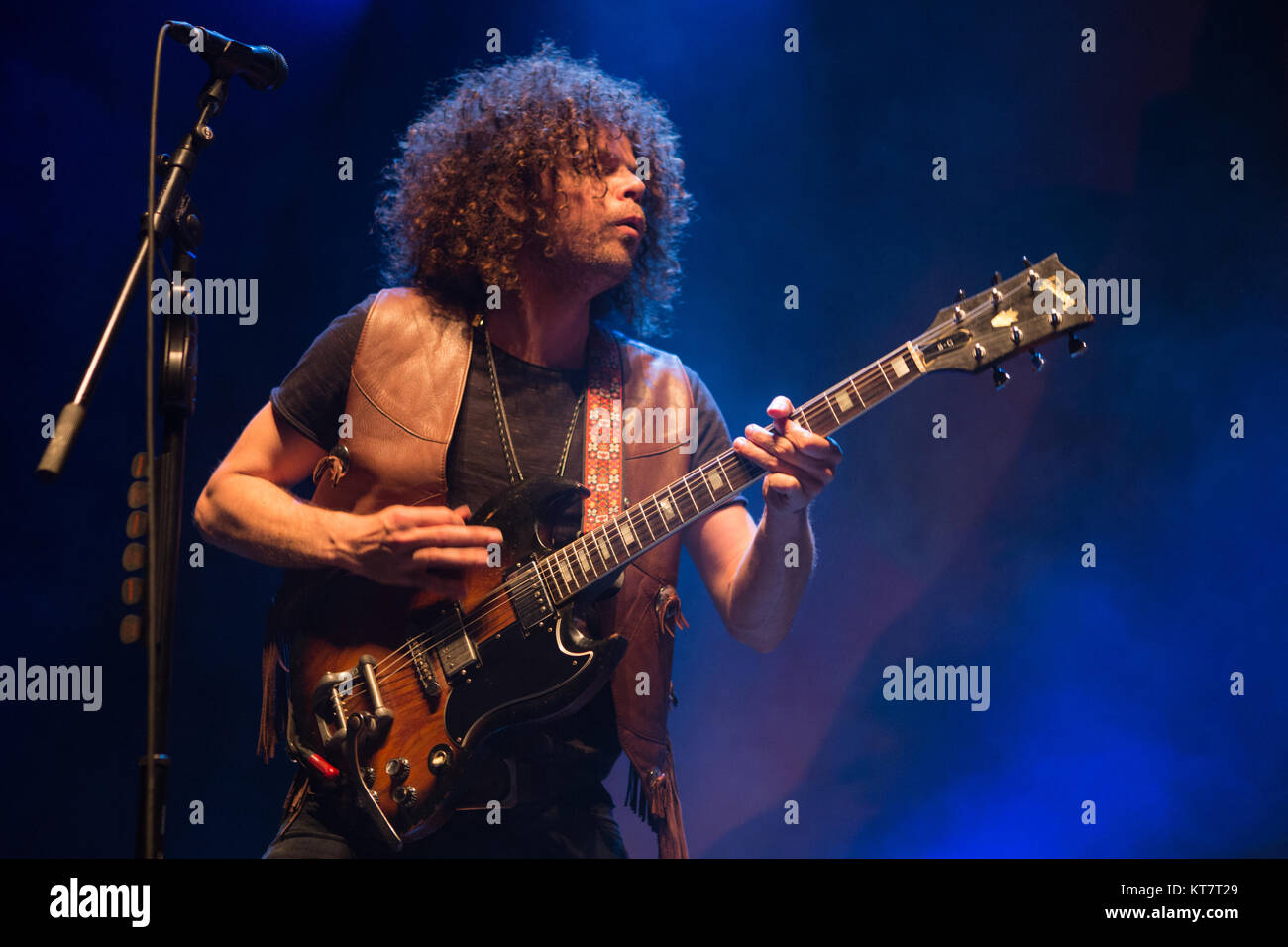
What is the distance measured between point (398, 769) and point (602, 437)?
3.19ft

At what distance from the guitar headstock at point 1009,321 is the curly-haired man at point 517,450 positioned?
0.39 metres

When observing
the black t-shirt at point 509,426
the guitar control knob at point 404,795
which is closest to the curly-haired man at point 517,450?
the black t-shirt at point 509,426

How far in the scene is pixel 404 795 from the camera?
1953 mm

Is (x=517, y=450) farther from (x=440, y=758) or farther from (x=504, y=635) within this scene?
(x=440, y=758)

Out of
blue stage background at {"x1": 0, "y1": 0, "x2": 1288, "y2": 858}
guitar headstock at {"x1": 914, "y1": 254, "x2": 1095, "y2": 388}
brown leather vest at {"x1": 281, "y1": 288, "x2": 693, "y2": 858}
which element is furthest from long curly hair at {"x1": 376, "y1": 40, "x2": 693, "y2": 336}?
guitar headstock at {"x1": 914, "y1": 254, "x2": 1095, "y2": 388}

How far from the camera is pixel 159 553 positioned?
5.16 ft

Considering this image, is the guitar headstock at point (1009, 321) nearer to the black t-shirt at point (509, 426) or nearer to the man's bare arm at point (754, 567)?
the man's bare arm at point (754, 567)

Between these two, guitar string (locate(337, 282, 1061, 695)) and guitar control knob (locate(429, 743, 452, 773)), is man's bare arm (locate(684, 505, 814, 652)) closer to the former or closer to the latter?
guitar string (locate(337, 282, 1061, 695))

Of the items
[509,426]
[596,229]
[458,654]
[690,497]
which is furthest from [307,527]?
[596,229]

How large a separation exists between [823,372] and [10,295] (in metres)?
2.92

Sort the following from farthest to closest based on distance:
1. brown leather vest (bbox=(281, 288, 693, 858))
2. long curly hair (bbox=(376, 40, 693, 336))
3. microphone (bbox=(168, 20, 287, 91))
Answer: long curly hair (bbox=(376, 40, 693, 336))
brown leather vest (bbox=(281, 288, 693, 858))
microphone (bbox=(168, 20, 287, 91))

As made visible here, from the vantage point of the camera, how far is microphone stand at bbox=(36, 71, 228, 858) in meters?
1.47

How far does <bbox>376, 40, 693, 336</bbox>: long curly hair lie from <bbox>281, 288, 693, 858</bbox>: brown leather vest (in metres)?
0.22
